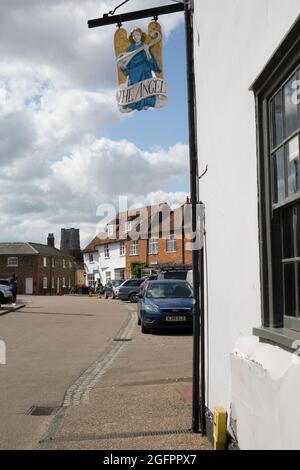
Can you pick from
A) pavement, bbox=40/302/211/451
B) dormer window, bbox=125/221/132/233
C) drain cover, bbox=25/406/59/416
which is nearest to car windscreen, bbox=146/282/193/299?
pavement, bbox=40/302/211/451

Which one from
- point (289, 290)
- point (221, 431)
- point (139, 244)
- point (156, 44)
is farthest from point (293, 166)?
point (139, 244)

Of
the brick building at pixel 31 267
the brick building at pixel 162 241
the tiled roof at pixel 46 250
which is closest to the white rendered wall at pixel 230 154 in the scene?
the brick building at pixel 162 241

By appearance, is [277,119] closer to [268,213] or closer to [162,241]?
[268,213]

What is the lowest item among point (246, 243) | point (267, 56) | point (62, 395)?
point (62, 395)

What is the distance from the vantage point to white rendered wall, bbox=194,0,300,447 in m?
4.11

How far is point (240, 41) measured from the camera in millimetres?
4461

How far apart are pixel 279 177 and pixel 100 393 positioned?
497cm

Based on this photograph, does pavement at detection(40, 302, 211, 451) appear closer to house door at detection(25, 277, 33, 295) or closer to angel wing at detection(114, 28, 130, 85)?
angel wing at detection(114, 28, 130, 85)

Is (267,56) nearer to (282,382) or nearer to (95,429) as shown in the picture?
(282,382)

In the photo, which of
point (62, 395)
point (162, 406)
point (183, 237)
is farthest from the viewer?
point (183, 237)

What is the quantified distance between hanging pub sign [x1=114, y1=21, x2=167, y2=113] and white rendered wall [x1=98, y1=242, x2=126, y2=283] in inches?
2310

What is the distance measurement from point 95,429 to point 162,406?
119 centimetres

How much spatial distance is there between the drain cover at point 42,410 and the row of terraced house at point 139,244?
38721mm
